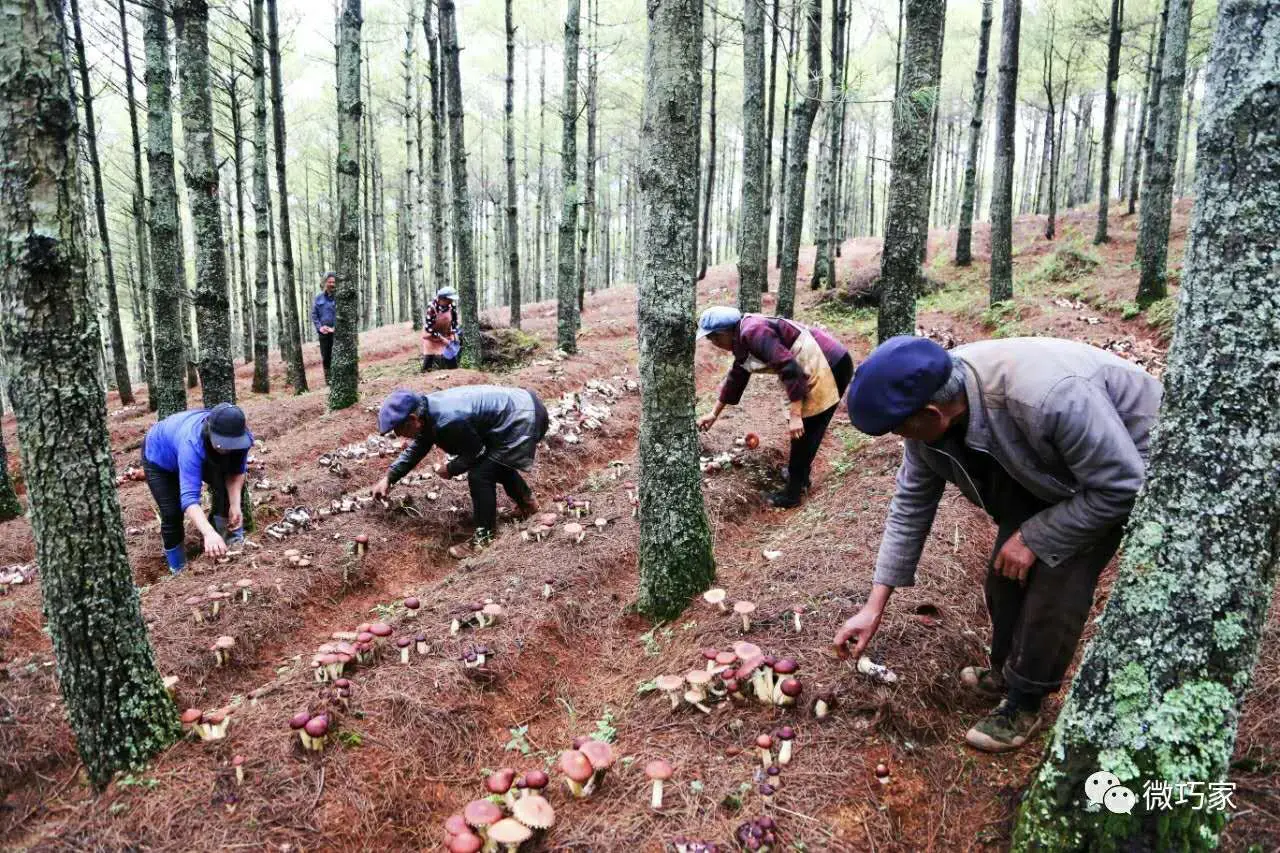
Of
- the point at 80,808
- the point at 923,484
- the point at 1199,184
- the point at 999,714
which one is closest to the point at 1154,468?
the point at 1199,184

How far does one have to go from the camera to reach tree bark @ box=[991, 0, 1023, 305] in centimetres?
1473

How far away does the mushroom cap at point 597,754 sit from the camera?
3.20 metres

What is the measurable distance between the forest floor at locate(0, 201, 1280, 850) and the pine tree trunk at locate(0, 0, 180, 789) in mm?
Answer: 435

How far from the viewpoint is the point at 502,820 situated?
2.97m

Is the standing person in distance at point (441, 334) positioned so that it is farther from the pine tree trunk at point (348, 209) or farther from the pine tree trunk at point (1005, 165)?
the pine tree trunk at point (1005, 165)

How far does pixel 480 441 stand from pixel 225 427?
2387 millimetres

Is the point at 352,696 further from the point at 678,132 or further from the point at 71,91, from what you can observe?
the point at 678,132

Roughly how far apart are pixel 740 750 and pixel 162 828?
9.46 feet

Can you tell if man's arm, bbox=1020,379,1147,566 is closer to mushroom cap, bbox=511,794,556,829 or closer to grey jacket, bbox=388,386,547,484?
mushroom cap, bbox=511,794,556,829

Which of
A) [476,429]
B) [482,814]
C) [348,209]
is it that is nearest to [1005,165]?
[348,209]

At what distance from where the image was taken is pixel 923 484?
338 cm

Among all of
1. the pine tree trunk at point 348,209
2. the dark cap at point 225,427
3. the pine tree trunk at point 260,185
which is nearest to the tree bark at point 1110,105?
the pine tree trunk at point 348,209

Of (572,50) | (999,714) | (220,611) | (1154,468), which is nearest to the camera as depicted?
(1154,468)

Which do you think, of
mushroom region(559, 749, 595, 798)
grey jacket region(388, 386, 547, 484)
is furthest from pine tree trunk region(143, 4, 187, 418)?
mushroom region(559, 749, 595, 798)
